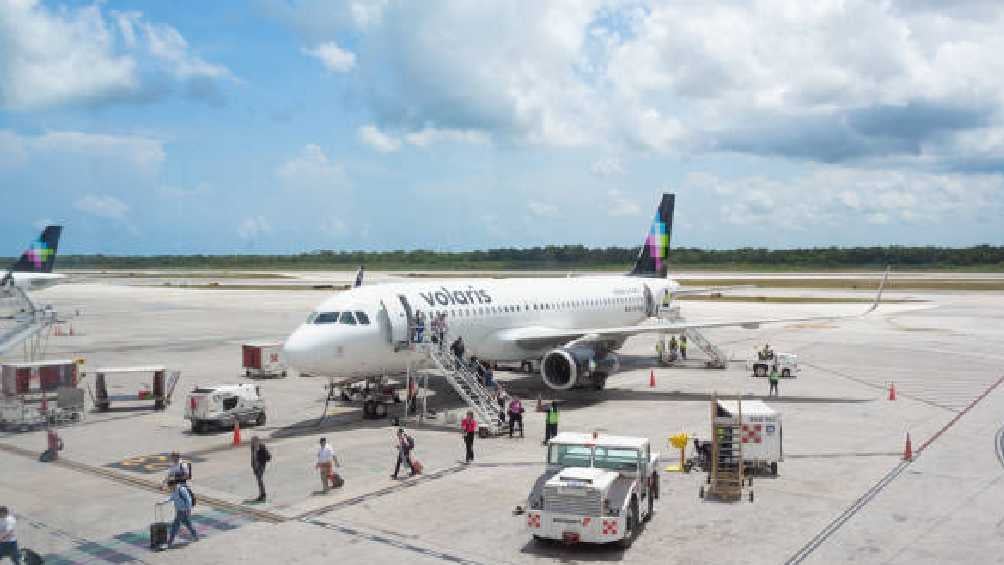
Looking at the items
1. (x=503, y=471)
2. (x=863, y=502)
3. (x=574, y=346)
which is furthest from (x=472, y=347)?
(x=863, y=502)

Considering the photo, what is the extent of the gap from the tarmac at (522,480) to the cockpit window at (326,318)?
327 centimetres

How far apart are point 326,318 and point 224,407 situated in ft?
13.8

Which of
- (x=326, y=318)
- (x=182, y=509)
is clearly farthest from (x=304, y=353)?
(x=182, y=509)

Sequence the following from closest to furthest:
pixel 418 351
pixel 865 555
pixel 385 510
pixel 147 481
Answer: pixel 865 555 → pixel 385 510 → pixel 147 481 → pixel 418 351

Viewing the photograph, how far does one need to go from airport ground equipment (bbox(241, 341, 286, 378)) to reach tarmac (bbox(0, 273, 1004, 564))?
116 cm

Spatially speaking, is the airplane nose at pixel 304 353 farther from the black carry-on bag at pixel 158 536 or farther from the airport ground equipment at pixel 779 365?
the airport ground equipment at pixel 779 365

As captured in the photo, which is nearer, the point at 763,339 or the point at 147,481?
the point at 147,481

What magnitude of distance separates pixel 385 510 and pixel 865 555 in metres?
9.01

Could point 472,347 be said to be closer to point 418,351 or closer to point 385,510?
point 418,351

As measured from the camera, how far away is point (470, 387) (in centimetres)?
2639

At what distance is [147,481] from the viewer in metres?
19.6

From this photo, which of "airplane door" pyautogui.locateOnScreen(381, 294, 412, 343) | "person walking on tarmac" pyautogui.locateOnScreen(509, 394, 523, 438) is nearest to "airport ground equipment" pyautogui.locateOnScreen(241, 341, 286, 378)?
"airplane door" pyautogui.locateOnScreen(381, 294, 412, 343)

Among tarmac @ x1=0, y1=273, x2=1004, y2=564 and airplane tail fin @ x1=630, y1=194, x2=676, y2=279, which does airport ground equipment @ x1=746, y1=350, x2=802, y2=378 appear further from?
airplane tail fin @ x1=630, y1=194, x2=676, y2=279

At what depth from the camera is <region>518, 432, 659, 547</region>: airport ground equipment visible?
14.2 meters
